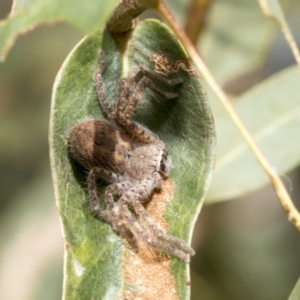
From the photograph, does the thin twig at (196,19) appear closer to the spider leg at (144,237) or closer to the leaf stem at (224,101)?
the spider leg at (144,237)

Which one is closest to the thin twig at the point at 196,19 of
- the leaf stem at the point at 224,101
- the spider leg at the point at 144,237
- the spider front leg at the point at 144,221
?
the spider front leg at the point at 144,221

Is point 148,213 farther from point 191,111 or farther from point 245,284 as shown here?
point 245,284

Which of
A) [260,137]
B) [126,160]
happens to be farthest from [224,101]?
[260,137]

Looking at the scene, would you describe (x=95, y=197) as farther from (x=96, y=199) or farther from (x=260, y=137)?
(x=260, y=137)

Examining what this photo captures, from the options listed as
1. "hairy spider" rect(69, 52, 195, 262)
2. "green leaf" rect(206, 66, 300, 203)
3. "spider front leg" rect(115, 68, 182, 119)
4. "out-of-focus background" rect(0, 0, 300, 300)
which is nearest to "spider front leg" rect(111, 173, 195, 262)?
"hairy spider" rect(69, 52, 195, 262)

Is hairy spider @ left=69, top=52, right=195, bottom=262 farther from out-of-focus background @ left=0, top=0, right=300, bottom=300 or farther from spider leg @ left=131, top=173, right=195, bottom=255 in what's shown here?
out-of-focus background @ left=0, top=0, right=300, bottom=300
